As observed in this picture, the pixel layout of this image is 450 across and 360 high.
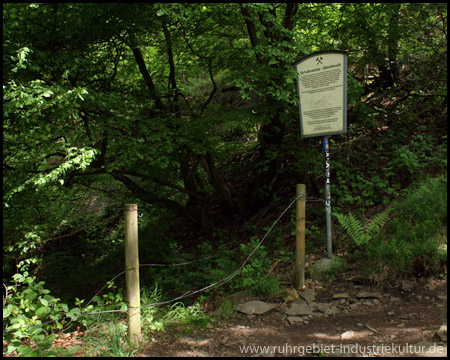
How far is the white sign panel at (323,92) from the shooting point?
466 cm

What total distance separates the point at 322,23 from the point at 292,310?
6.25 metres

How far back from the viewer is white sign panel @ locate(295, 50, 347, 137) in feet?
15.3

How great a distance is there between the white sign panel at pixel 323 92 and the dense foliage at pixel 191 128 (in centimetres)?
44

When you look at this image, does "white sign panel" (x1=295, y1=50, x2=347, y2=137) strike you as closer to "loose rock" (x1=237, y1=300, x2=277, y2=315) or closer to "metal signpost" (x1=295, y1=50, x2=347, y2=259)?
"metal signpost" (x1=295, y1=50, x2=347, y2=259)

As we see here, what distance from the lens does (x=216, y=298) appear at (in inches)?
191

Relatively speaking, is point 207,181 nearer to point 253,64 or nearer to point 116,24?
point 253,64

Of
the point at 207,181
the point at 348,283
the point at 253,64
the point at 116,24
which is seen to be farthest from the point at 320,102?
the point at 207,181

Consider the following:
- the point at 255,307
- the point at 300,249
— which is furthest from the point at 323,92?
the point at 255,307

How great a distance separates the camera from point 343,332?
3.48 metres

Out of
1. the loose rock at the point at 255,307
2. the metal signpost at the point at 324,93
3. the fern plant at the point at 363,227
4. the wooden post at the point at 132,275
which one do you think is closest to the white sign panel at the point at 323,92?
Answer: the metal signpost at the point at 324,93

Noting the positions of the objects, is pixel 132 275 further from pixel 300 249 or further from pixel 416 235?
pixel 416 235

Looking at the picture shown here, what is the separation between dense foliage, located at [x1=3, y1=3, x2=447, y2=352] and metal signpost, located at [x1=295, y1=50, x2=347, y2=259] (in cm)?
42

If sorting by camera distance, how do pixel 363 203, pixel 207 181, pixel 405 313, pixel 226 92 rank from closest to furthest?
pixel 405 313 → pixel 363 203 → pixel 207 181 → pixel 226 92

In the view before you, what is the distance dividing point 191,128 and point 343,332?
4044 millimetres
